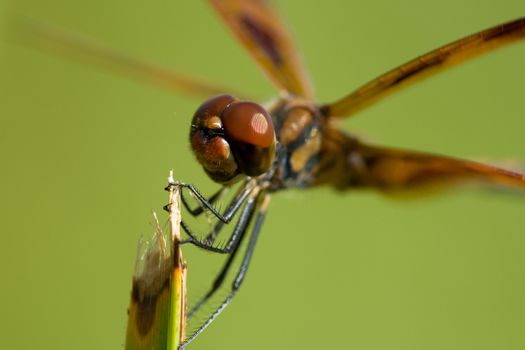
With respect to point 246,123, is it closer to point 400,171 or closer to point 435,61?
point 435,61

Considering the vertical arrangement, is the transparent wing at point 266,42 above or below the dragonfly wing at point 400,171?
above

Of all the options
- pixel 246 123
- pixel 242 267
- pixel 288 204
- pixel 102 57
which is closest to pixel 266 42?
pixel 102 57

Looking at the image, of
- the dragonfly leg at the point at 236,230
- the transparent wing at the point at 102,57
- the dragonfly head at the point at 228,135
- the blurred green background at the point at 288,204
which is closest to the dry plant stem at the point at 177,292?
the dragonfly leg at the point at 236,230

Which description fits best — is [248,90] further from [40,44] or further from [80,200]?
[40,44]

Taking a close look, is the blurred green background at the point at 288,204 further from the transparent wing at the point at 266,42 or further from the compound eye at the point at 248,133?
the compound eye at the point at 248,133

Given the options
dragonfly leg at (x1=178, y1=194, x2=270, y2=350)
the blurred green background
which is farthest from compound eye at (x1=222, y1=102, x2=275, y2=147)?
the blurred green background

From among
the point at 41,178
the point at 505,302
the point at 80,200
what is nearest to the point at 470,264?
the point at 505,302

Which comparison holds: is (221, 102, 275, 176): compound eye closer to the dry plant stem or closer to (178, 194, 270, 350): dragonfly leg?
(178, 194, 270, 350): dragonfly leg
